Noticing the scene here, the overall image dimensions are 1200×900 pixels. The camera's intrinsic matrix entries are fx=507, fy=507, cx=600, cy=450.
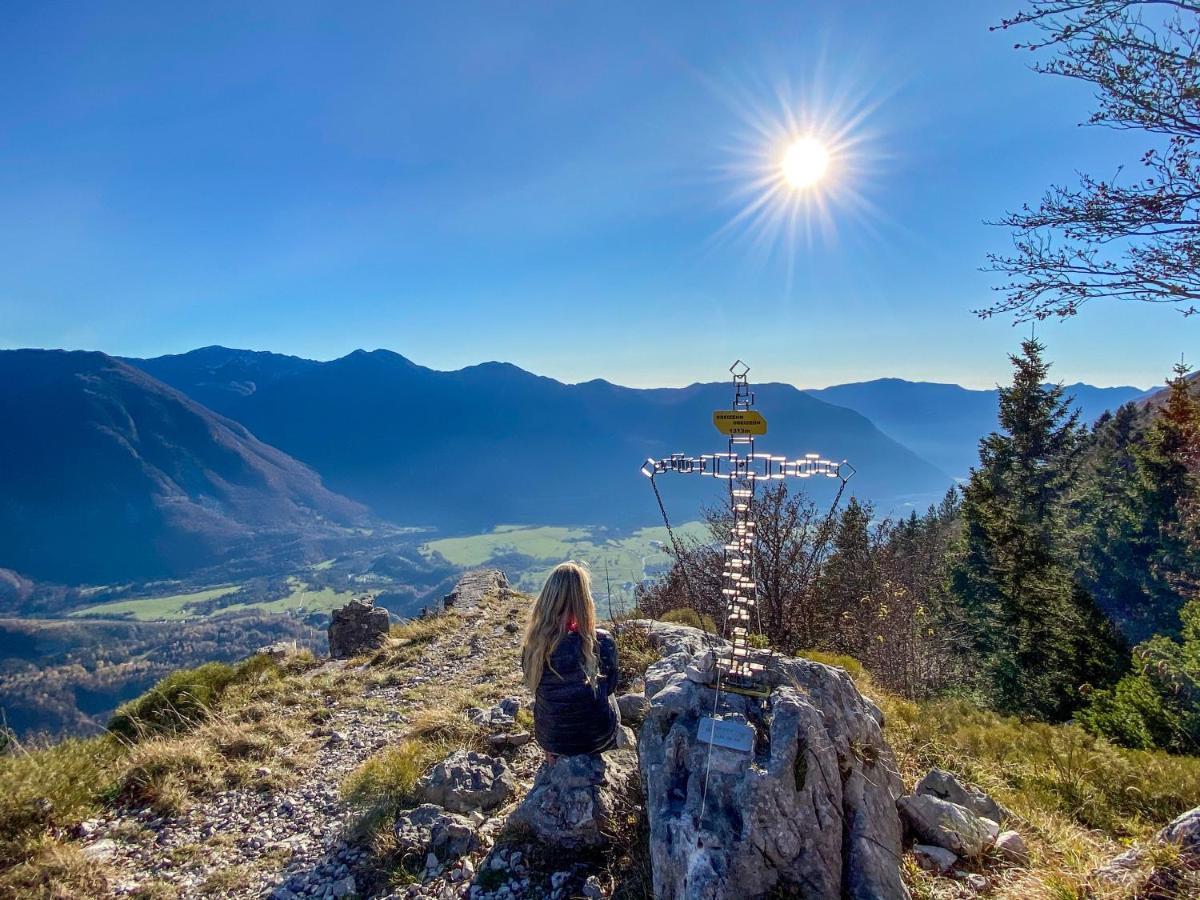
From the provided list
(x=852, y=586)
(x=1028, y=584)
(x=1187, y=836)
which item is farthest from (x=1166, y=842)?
(x=852, y=586)

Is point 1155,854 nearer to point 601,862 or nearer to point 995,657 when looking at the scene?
point 601,862

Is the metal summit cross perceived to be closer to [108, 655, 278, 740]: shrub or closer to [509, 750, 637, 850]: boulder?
[509, 750, 637, 850]: boulder

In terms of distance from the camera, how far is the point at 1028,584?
1256cm

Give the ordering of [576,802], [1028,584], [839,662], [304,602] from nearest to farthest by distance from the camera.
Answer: [576,802]
[839,662]
[1028,584]
[304,602]

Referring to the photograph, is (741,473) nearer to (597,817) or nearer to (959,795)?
(597,817)

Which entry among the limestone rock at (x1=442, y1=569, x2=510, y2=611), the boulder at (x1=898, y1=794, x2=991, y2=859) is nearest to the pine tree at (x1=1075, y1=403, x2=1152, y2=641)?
the boulder at (x1=898, y1=794, x2=991, y2=859)

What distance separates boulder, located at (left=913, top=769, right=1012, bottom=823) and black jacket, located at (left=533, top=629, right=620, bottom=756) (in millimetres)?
2637

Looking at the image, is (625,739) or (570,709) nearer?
(570,709)

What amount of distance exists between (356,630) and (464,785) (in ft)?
30.0

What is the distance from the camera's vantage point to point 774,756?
338 centimetres

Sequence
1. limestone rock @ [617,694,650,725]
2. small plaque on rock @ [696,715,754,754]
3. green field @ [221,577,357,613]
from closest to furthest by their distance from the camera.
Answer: small plaque on rock @ [696,715,754,754] → limestone rock @ [617,694,650,725] → green field @ [221,577,357,613]

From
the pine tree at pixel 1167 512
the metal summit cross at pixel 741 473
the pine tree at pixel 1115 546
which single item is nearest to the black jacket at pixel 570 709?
the metal summit cross at pixel 741 473

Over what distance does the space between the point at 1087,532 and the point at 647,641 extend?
79.4 feet

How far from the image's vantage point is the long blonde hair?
14.9 feet
